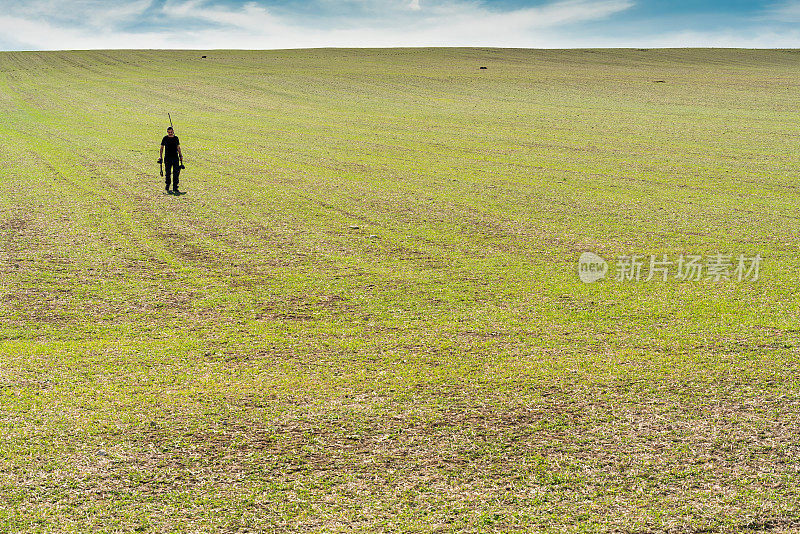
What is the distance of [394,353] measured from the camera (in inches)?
321

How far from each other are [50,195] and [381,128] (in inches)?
765

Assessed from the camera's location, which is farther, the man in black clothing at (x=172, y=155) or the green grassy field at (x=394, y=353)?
the man in black clothing at (x=172, y=155)

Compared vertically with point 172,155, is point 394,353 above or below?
below

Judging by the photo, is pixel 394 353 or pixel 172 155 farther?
pixel 172 155

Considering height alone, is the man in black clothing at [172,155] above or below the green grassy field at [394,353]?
above

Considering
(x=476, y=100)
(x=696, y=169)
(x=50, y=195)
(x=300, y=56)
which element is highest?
(x=300, y=56)

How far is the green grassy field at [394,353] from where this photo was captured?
5.33 metres

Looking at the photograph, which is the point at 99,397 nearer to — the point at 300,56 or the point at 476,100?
the point at 476,100

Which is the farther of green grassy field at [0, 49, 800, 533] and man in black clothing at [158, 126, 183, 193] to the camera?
man in black clothing at [158, 126, 183, 193]

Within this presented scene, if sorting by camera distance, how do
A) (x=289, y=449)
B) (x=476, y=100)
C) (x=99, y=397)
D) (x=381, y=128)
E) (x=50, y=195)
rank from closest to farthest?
(x=289, y=449), (x=99, y=397), (x=50, y=195), (x=381, y=128), (x=476, y=100)

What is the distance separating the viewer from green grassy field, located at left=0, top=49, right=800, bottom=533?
533cm

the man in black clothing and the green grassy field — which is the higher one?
the man in black clothing

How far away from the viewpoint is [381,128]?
116ft

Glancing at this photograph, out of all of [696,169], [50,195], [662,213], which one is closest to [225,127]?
[50,195]
